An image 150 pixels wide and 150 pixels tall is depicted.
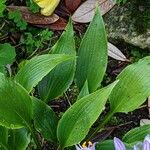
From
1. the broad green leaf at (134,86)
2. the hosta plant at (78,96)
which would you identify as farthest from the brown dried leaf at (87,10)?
the broad green leaf at (134,86)

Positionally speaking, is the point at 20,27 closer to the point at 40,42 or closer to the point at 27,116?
the point at 40,42

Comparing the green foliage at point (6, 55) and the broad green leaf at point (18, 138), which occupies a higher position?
the green foliage at point (6, 55)

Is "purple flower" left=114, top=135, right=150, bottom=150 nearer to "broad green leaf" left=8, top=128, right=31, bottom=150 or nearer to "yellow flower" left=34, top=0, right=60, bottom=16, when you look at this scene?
"broad green leaf" left=8, top=128, right=31, bottom=150

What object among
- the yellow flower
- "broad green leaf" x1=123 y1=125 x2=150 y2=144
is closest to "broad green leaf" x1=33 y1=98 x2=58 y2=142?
"broad green leaf" x1=123 y1=125 x2=150 y2=144

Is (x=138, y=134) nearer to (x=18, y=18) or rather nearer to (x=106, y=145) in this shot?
(x=106, y=145)

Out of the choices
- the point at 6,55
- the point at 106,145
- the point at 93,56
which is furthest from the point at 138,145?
the point at 6,55

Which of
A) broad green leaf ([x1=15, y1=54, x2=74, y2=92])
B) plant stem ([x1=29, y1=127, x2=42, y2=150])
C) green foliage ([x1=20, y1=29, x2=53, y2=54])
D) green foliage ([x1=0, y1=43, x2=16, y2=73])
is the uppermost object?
broad green leaf ([x1=15, y1=54, x2=74, y2=92])

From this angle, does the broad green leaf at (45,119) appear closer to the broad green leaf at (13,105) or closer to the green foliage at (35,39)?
the broad green leaf at (13,105)
